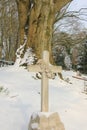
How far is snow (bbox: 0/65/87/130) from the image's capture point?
291 inches

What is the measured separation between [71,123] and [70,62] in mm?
40818

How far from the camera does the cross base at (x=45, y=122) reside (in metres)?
6.63

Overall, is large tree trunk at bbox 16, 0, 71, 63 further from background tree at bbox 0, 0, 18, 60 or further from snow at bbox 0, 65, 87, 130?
background tree at bbox 0, 0, 18, 60

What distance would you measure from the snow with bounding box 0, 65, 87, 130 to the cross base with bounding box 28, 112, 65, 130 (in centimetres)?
7

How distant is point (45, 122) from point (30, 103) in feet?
6.25

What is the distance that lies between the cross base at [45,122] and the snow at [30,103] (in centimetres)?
7

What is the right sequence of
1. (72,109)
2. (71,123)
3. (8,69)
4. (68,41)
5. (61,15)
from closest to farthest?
(71,123)
(72,109)
(8,69)
(61,15)
(68,41)

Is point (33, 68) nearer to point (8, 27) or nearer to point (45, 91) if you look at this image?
point (45, 91)

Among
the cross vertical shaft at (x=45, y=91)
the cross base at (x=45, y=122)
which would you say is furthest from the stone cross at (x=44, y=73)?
the cross base at (x=45, y=122)

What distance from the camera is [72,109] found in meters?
8.30

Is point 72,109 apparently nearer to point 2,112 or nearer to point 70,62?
point 2,112

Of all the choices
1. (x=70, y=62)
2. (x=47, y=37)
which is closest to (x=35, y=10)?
(x=47, y=37)

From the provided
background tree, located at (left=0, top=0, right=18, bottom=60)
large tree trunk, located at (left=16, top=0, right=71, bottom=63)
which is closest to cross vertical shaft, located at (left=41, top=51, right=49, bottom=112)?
large tree trunk, located at (left=16, top=0, right=71, bottom=63)

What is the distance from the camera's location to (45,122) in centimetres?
668
